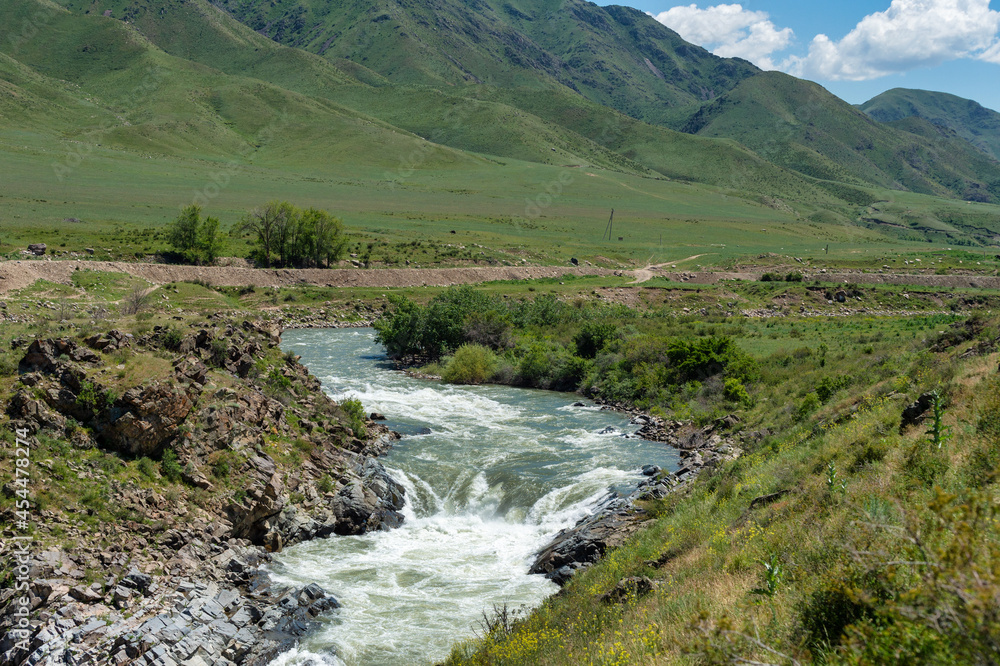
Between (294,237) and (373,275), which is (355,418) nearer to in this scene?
(373,275)

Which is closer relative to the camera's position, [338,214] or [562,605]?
[562,605]

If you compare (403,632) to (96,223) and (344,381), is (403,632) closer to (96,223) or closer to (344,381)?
(344,381)

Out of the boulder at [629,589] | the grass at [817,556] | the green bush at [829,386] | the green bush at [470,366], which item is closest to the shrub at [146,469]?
the grass at [817,556]

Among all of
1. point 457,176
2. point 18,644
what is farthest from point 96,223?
point 457,176

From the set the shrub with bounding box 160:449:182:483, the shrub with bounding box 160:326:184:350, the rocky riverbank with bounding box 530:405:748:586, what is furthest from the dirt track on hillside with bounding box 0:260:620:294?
the rocky riverbank with bounding box 530:405:748:586

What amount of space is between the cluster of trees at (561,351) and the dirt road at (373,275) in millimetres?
23112

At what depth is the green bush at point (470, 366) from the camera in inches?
1677

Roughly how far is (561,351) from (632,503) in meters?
24.9

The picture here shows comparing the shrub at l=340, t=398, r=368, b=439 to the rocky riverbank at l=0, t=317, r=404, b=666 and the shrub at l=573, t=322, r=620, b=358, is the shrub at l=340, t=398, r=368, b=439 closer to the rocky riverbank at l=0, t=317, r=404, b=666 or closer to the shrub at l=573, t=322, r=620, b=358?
the rocky riverbank at l=0, t=317, r=404, b=666

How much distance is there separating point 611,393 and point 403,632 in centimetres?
2536

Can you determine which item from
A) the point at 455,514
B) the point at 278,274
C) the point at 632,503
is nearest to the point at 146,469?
the point at 455,514

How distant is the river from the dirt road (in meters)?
30.1

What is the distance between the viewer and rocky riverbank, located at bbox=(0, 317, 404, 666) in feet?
41.2

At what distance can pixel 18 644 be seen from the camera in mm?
11492
